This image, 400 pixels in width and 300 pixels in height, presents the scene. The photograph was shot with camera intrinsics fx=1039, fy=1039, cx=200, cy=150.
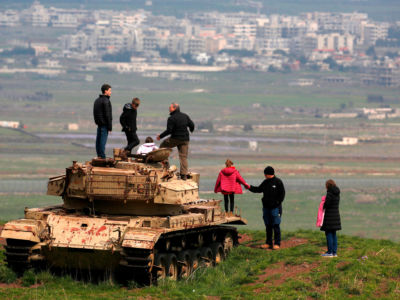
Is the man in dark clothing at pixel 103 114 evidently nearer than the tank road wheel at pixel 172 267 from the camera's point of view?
No

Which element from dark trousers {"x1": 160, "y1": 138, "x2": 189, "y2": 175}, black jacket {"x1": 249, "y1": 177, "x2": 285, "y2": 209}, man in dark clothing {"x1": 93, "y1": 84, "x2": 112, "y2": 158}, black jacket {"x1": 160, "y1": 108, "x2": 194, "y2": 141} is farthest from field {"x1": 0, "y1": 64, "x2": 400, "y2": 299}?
man in dark clothing {"x1": 93, "y1": 84, "x2": 112, "y2": 158}

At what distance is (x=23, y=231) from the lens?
2141 cm

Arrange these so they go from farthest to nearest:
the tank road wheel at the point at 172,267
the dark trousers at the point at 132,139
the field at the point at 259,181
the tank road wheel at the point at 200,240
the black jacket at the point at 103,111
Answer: the tank road wheel at the point at 200,240
the dark trousers at the point at 132,139
the black jacket at the point at 103,111
the tank road wheel at the point at 172,267
the field at the point at 259,181

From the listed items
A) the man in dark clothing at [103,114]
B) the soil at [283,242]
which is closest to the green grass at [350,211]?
the soil at [283,242]

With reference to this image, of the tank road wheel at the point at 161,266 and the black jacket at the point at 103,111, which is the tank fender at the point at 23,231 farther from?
the black jacket at the point at 103,111

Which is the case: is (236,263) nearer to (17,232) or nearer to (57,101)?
(17,232)

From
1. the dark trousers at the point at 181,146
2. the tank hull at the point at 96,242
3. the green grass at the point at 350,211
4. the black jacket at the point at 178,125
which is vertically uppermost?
the black jacket at the point at 178,125

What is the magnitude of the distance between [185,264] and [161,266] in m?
1.26

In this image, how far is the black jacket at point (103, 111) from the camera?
912 inches

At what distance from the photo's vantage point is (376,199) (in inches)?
3541

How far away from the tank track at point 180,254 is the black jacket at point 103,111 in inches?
120

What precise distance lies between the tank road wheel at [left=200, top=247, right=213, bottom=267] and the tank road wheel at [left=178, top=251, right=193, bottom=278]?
76 cm

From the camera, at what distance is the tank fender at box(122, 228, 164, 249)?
20594mm

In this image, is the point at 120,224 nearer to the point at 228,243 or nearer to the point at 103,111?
the point at 103,111
